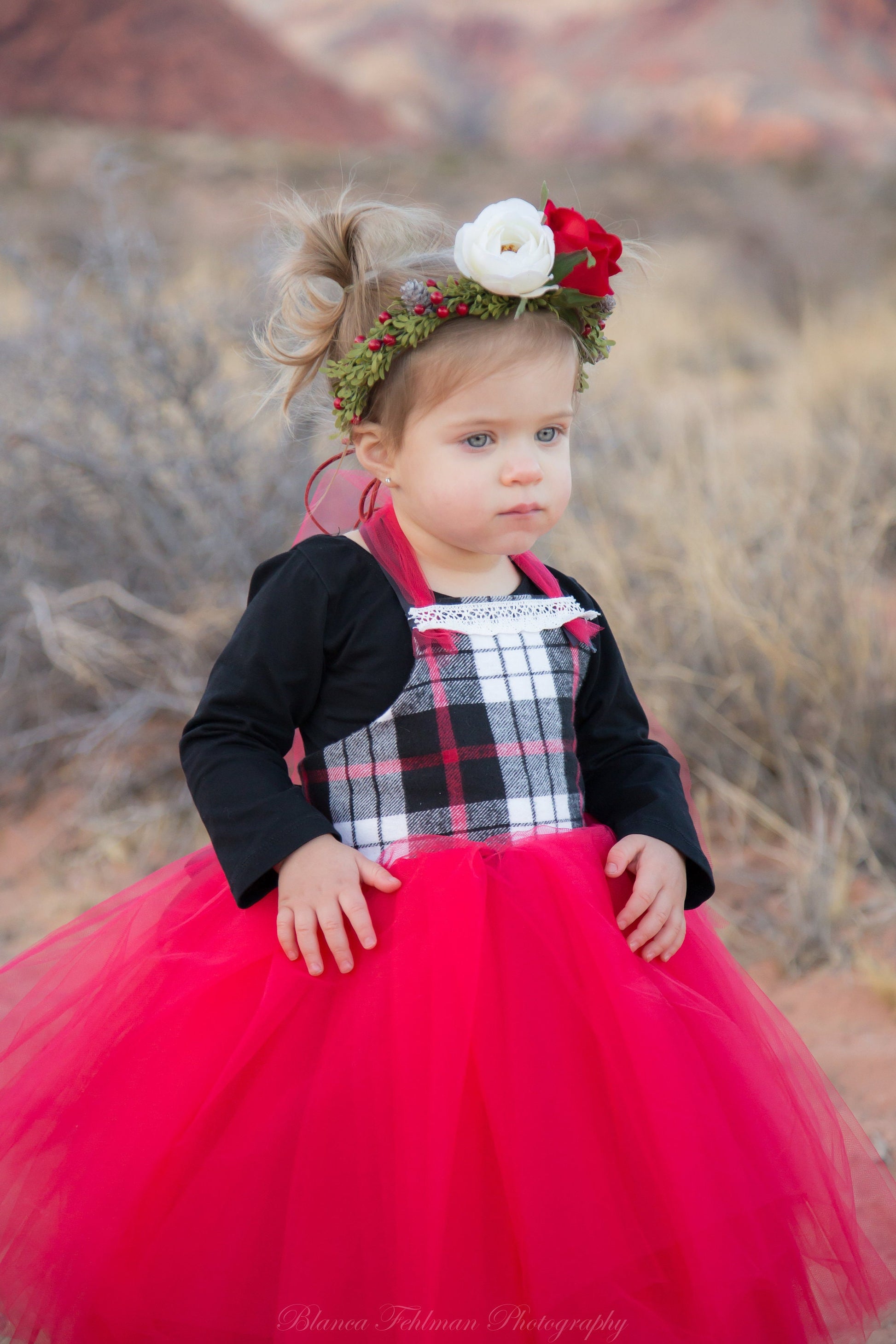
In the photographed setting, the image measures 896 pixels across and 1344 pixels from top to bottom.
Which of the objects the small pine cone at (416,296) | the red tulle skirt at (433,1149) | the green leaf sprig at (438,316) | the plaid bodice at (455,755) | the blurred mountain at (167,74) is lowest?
the red tulle skirt at (433,1149)

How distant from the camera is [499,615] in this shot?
5.31 feet

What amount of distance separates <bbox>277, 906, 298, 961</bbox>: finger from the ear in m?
0.65

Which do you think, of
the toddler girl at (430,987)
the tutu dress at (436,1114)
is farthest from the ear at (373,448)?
the tutu dress at (436,1114)

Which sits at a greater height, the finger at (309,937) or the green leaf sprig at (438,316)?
the green leaf sprig at (438,316)

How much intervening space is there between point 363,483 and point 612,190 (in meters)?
22.1

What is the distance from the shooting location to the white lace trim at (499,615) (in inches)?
61.3

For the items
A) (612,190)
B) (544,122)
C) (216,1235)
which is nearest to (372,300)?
(216,1235)

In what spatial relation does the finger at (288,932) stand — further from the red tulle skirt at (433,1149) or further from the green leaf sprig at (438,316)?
the green leaf sprig at (438,316)

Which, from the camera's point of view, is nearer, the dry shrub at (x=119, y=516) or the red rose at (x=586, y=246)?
the red rose at (x=586, y=246)

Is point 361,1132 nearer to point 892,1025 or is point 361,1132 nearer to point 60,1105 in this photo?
point 60,1105

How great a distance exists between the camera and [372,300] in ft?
5.19

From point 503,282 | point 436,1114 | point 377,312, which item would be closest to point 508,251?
point 503,282

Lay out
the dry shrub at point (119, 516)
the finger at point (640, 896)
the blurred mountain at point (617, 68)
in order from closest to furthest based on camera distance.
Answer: the finger at point (640, 896)
the dry shrub at point (119, 516)
the blurred mountain at point (617, 68)

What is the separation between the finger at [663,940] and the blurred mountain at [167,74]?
32.2 meters
